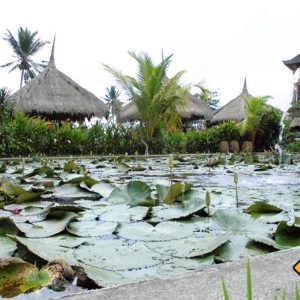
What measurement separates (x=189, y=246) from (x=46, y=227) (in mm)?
546

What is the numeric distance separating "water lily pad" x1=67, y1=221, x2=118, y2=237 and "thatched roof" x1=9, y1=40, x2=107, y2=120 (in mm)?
13011

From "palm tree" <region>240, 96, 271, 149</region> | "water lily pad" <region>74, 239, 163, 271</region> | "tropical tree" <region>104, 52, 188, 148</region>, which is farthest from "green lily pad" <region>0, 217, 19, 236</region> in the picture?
"palm tree" <region>240, 96, 271, 149</region>

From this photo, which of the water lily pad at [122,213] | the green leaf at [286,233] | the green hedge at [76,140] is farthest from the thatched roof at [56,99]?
the green leaf at [286,233]

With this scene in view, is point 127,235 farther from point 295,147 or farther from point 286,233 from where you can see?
point 295,147

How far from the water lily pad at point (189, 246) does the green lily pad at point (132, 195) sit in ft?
2.33

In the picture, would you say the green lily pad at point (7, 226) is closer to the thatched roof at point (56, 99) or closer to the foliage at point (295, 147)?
the foliage at point (295, 147)

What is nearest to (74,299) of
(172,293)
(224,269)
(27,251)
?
(172,293)

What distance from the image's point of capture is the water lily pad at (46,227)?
4.18 ft

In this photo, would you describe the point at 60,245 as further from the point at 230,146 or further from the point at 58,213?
the point at 230,146

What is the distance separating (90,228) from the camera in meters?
1.37

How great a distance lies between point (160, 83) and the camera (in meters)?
11.5

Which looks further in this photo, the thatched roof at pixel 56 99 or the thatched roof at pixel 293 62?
the thatched roof at pixel 293 62

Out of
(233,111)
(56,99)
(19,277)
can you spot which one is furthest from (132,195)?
(233,111)

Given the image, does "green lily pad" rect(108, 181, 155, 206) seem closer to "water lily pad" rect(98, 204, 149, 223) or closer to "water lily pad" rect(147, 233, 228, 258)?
"water lily pad" rect(98, 204, 149, 223)
